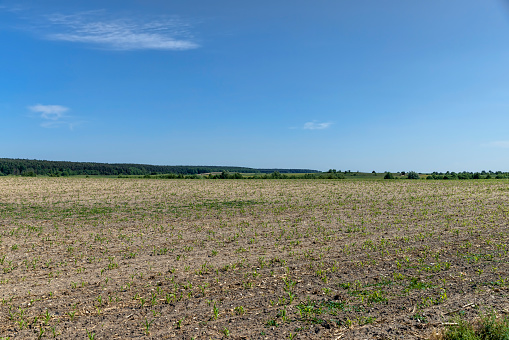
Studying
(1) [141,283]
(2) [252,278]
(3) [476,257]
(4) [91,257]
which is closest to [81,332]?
(1) [141,283]

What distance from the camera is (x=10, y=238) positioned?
1492 cm

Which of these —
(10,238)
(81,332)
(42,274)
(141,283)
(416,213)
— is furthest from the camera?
(416,213)

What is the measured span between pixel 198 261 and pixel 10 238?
10388 millimetres

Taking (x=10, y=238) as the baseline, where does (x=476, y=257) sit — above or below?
above

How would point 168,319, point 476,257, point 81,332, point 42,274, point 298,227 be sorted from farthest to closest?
1. point 298,227
2. point 476,257
3. point 42,274
4. point 168,319
5. point 81,332

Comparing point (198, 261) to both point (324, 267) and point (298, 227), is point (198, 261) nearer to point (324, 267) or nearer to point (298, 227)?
point (324, 267)

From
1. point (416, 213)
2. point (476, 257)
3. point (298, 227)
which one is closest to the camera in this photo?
point (476, 257)

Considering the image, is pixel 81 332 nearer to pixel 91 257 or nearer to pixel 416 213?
pixel 91 257

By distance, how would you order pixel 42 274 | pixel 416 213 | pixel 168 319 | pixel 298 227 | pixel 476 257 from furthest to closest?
pixel 416 213, pixel 298 227, pixel 476 257, pixel 42 274, pixel 168 319

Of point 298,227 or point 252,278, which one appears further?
point 298,227

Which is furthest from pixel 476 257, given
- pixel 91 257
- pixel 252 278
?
pixel 91 257

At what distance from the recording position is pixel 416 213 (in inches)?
872

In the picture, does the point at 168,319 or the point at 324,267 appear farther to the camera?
the point at 324,267

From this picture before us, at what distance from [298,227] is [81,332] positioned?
12.6 meters
